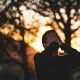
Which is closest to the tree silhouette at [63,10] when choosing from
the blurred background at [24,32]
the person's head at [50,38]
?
the blurred background at [24,32]

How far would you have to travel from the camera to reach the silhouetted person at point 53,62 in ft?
3.38

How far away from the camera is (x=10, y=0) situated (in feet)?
17.4

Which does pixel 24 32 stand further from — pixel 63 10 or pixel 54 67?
pixel 54 67

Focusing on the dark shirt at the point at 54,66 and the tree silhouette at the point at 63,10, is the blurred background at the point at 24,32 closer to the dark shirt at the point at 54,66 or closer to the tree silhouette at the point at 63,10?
the tree silhouette at the point at 63,10

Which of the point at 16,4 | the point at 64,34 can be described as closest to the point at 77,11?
the point at 64,34

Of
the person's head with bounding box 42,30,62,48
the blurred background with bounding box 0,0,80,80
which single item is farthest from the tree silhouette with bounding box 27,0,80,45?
the person's head with bounding box 42,30,62,48

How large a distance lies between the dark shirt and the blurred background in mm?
4176

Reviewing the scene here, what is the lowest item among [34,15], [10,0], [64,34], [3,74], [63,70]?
[63,70]

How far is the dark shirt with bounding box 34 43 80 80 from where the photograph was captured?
103 centimetres

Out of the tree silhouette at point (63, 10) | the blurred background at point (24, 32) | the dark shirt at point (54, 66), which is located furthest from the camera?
the tree silhouette at point (63, 10)

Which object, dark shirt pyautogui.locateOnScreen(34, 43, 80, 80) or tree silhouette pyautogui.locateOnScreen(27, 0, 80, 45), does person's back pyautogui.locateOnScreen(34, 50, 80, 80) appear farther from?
tree silhouette pyautogui.locateOnScreen(27, 0, 80, 45)

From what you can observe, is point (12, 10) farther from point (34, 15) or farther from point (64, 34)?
point (64, 34)

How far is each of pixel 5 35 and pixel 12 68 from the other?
28.1 inches

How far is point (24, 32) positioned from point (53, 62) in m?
4.20
